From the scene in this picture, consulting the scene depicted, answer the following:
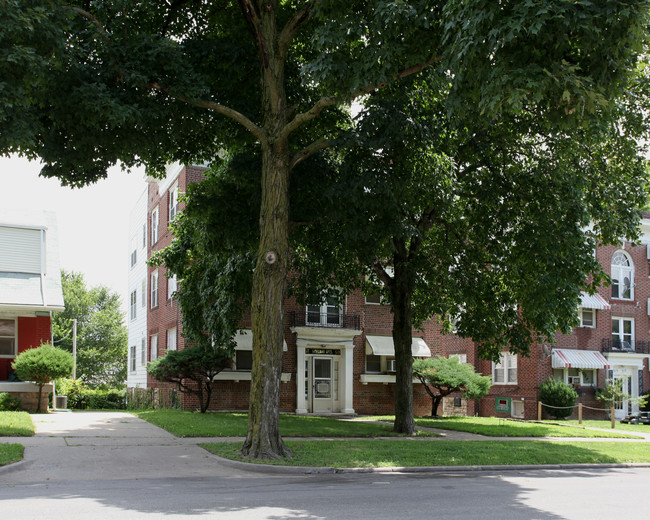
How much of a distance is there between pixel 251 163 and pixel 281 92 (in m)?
Answer: 2.27

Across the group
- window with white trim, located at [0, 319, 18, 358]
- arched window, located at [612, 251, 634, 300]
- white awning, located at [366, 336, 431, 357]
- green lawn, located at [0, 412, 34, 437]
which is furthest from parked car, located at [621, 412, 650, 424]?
window with white trim, located at [0, 319, 18, 358]

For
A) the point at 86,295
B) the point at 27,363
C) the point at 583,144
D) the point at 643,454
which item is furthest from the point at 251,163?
the point at 86,295

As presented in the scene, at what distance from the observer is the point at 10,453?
445 inches

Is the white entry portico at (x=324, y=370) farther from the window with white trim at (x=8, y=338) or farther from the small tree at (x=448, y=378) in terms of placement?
the window with white trim at (x=8, y=338)

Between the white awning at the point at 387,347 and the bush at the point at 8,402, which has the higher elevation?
the white awning at the point at 387,347

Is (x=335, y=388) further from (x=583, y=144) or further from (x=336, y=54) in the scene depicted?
(x=336, y=54)

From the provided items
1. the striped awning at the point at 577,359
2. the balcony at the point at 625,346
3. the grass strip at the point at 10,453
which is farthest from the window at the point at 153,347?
the balcony at the point at 625,346

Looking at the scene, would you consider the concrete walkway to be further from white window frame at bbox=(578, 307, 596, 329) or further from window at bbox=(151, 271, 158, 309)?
white window frame at bbox=(578, 307, 596, 329)

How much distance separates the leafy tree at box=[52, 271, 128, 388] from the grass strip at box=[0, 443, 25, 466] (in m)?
49.5

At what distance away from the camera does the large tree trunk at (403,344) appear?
1850 centimetres

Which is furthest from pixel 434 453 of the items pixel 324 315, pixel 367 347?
pixel 367 347

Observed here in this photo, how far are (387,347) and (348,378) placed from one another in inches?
89.0

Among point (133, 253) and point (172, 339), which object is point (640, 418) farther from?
point (133, 253)

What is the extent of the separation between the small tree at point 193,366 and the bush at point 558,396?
15528 mm
